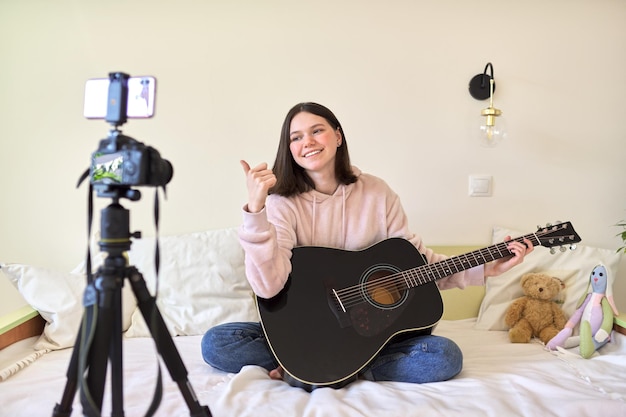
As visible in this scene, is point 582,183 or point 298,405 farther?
point 582,183

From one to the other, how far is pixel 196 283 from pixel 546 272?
50.3 inches

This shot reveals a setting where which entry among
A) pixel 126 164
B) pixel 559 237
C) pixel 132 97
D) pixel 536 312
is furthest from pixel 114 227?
pixel 536 312

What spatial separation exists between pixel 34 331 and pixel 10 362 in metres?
0.20

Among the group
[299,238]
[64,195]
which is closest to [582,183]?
[299,238]

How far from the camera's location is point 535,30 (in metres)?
1.98

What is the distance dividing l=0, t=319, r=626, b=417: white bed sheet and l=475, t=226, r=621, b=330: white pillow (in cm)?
29

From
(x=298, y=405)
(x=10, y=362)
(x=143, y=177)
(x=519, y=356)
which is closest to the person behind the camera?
(x=143, y=177)

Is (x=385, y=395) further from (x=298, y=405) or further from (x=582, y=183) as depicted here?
(x=582, y=183)

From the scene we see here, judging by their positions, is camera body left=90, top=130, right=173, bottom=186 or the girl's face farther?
the girl's face

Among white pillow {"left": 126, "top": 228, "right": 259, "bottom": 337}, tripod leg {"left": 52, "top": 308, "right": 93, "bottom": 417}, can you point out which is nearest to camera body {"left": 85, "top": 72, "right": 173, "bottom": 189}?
tripod leg {"left": 52, "top": 308, "right": 93, "bottom": 417}

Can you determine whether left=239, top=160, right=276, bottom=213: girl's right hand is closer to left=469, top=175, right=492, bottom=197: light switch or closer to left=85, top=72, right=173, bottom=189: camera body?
left=85, top=72, right=173, bottom=189: camera body

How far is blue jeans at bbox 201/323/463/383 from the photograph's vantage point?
51.3 inches

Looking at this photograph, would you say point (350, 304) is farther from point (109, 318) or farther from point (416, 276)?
point (109, 318)

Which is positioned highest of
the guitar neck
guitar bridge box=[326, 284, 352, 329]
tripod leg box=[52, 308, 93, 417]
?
the guitar neck
